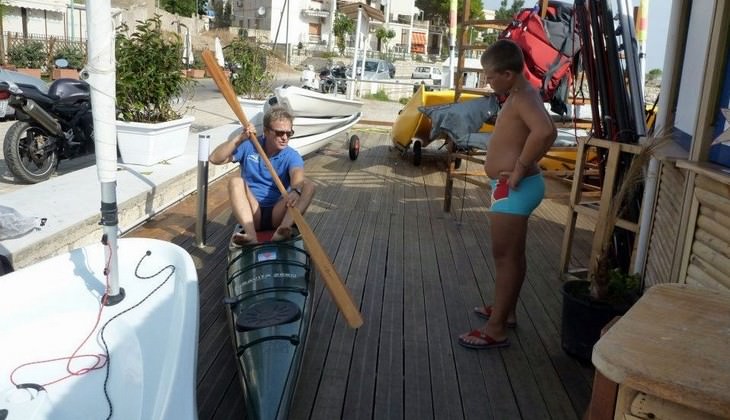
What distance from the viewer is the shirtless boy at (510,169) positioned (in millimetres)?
2705

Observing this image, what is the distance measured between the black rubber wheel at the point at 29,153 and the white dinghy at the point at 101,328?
10.9ft

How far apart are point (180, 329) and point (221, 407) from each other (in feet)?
1.26

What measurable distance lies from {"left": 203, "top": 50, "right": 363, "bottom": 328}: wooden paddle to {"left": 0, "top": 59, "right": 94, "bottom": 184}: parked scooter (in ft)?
7.20

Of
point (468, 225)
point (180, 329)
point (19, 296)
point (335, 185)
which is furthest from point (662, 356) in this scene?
point (335, 185)

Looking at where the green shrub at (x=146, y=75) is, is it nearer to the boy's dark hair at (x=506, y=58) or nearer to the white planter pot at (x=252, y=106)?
the white planter pot at (x=252, y=106)

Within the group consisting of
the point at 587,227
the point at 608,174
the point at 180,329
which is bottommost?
the point at 587,227

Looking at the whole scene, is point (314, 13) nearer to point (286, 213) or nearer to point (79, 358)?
point (286, 213)

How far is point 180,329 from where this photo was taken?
2.18m

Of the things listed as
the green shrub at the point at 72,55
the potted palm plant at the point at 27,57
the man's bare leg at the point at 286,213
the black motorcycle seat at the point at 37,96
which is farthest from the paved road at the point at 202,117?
the potted palm plant at the point at 27,57

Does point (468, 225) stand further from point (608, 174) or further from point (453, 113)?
point (608, 174)

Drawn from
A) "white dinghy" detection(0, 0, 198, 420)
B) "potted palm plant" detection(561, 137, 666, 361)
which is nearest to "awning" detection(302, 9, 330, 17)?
"potted palm plant" detection(561, 137, 666, 361)

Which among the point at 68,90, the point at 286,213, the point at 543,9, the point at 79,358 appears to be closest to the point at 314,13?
the point at 68,90

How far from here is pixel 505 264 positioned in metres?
2.92

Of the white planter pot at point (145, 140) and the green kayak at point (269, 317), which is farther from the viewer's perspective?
the white planter pot at point (145, 140)
